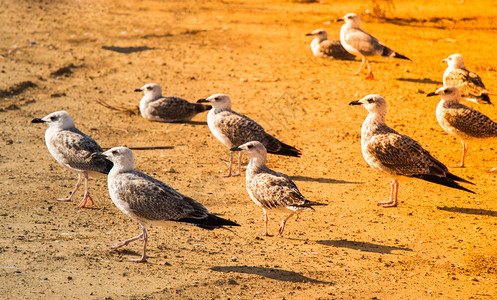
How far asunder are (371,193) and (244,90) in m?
5.13

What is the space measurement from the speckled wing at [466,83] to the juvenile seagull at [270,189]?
5.79 m

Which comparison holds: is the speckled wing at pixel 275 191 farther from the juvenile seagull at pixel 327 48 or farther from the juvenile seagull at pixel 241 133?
the juvenile seagull at pixel 327 48

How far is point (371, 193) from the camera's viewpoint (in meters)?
8.35

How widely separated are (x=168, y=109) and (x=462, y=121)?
17.8ft

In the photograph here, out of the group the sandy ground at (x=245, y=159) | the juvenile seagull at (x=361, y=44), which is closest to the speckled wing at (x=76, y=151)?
the sandy ground at (x=245, y=159)

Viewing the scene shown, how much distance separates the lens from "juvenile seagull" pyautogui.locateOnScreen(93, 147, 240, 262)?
5.97 metres

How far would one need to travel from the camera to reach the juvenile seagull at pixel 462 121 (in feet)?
29.9

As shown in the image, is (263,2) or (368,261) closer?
(368,261)

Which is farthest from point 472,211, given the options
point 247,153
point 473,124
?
point 247,153

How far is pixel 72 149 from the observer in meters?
7.55

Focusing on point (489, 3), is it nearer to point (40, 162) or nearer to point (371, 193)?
point (371, 193)

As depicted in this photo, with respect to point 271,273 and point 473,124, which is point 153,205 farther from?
point 473,124

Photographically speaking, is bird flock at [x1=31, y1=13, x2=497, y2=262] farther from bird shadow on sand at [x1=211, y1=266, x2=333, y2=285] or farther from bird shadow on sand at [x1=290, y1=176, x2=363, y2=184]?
bird shadow on sand at [x1=211, y1=266, x2=333, y2=285]

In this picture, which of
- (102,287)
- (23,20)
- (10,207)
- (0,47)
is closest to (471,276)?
(102,287)
